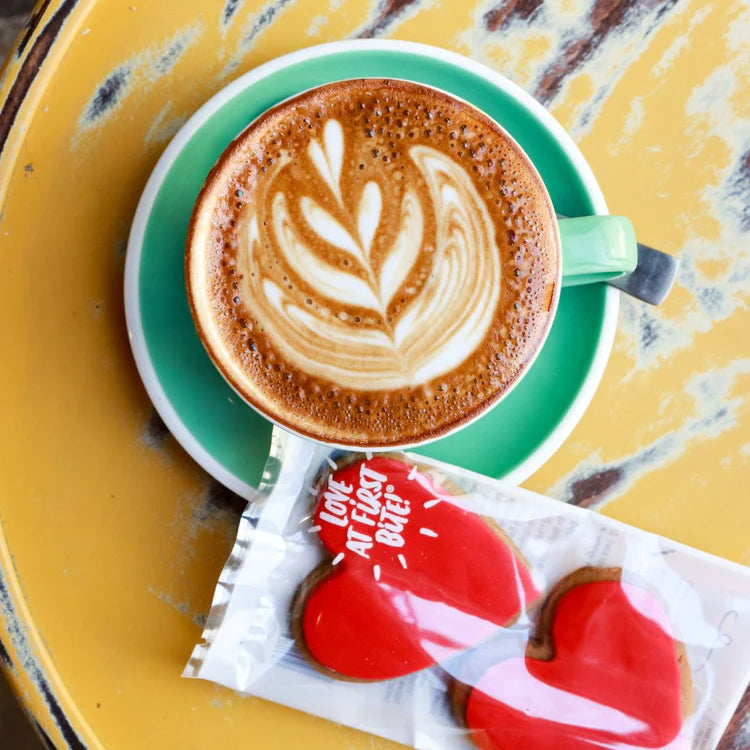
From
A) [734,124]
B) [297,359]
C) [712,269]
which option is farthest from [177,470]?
[734,124]

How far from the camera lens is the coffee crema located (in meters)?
1.00

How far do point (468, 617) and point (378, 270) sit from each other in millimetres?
589

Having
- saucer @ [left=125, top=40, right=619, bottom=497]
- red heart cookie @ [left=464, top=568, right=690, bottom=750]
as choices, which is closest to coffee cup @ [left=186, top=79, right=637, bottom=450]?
saucer @ [left=125, top=40, right=619, bottom=497]

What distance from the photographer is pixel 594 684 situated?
1.18m

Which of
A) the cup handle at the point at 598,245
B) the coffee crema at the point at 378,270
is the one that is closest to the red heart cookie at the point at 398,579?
the coffee crema at the point at 378,270

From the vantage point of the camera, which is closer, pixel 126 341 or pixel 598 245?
pixel 598 245

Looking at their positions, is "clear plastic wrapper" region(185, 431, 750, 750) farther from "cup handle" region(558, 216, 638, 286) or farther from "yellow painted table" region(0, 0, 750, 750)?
"cup handle" region(558, 216, 638, 286)

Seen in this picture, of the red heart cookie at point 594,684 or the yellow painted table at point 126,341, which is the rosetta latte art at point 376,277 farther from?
the red heart cookie at point 594,684

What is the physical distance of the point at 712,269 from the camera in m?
1.21

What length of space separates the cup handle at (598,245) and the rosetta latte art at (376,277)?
99 millimetres

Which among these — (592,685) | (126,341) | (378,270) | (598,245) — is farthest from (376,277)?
(592,685)

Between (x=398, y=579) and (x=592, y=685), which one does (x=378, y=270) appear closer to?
(x=398, y=579)

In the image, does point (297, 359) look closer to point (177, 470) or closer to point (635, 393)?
point (177, 470)

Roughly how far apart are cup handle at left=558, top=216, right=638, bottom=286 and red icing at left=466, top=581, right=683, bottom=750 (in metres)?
0.53
